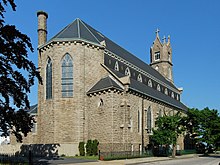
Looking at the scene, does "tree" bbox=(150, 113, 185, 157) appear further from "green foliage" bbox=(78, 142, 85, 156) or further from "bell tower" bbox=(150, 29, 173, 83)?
"bell tower" bbox=(150, 29, 173, 83)

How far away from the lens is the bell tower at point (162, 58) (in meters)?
73.9

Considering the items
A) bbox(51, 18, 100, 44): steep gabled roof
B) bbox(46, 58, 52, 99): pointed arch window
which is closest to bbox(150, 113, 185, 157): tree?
bbox(51, 18, 100, 44): steep gabled roof

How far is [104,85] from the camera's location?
36.0 meters

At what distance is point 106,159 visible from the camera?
94.2ft

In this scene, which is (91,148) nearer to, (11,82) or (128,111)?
(128,111)

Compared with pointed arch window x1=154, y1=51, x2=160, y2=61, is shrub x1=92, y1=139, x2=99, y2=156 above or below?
below

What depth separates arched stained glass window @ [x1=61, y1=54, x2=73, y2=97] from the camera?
3628cm

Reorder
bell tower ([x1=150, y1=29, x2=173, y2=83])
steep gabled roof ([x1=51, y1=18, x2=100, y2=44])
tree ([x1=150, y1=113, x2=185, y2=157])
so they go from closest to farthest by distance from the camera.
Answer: tree ([x1=150, y1=113, x2=185, y2=157]), steep gabled roof ([x1=51, y1=18, x2=100, y2=44]), bell tower ([x1=150, y1=29, x2=173, y2=83])

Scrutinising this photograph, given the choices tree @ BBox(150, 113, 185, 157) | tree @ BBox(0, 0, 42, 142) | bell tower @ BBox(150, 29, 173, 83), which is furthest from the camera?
bell tower @ BBox(150, 29, 173, 83)

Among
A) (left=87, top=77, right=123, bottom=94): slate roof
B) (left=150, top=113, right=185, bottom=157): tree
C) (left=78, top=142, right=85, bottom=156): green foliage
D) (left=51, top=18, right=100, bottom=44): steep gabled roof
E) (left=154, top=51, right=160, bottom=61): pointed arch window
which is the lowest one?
(left=78, top=142, right=85, bottom=156): green foliage

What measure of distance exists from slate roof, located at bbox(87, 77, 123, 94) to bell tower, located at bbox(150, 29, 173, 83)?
127 ft

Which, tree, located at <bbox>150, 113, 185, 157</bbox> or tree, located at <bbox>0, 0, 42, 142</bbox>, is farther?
tree, located at <bbox>150, 113, 185, 157</bbox>

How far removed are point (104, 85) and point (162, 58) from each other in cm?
4102

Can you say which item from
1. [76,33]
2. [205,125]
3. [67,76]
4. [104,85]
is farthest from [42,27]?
[205,125]
